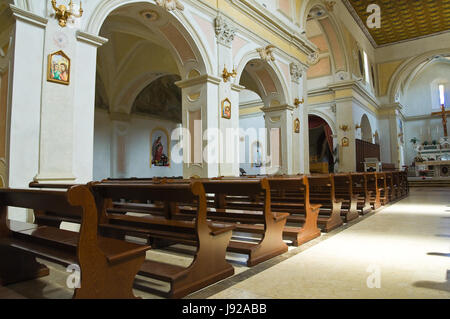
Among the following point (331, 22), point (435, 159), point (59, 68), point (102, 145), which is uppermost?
point (331, 22)

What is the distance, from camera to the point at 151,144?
13562mm

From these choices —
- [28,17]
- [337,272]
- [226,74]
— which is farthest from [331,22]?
[337,272]

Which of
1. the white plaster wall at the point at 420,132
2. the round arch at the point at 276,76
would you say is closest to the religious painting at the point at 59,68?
the round arch at the point at 276,76

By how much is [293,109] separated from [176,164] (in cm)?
642

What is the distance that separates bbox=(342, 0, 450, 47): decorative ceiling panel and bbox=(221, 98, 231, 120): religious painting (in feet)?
35.8

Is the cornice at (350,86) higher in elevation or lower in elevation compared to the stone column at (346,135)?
higher

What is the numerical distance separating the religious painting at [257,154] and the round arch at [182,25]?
35.6 ft

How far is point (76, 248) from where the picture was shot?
196cm

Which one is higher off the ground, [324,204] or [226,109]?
[226,109]

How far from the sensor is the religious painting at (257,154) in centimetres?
1787

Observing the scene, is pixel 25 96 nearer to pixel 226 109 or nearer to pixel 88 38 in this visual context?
pixel 88 38

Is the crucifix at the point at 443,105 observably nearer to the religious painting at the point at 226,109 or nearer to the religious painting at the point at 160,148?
the religious painting at the point at 160,148

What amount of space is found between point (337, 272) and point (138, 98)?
11.5 metres

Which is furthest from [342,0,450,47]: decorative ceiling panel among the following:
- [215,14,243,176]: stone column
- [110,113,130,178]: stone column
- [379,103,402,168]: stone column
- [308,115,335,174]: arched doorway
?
[110,113,130,178]: stone column
